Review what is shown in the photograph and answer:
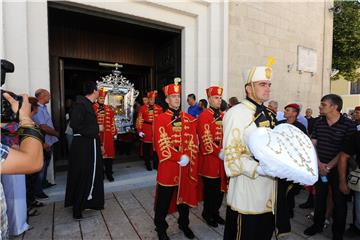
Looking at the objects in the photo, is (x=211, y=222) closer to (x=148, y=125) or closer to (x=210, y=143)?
(x=210, y=143)

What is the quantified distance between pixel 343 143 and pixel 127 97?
7.69 metres

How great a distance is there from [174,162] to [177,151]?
15cm

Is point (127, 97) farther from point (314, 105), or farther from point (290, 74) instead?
point (314, 105)

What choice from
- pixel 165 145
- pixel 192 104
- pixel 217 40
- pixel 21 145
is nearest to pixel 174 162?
pixel 165 145

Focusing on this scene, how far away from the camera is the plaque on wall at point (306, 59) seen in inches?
372

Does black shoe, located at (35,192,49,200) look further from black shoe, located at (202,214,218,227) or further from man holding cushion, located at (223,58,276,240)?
man holding cushion, located at (223,58,276,240)

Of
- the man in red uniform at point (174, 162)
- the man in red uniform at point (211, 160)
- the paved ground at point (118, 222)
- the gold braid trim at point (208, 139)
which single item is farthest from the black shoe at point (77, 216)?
the gold braid trim at point (208, 139)

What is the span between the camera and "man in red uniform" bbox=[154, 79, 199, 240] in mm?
3242

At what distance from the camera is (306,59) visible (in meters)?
9.76

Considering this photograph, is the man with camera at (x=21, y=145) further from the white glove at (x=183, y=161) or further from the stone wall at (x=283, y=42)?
the stone wall at (x=283, y=42)

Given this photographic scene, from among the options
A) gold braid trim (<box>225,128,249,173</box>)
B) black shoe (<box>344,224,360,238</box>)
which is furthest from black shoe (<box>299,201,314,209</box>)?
gold braid trim (<box>225,128,249,173</box>)

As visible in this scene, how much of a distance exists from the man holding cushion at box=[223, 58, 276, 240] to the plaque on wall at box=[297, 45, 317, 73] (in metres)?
8.04

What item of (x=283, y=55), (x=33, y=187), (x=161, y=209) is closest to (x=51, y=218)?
(x=33, y=187)

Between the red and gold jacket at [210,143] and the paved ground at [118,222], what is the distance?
32.7 inches
